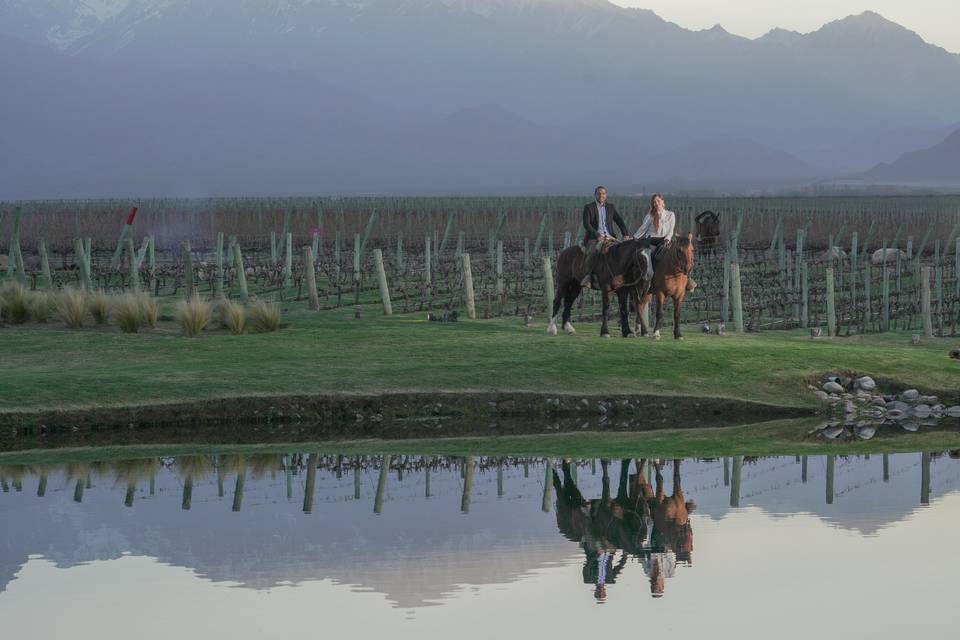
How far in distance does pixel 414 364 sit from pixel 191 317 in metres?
5.31

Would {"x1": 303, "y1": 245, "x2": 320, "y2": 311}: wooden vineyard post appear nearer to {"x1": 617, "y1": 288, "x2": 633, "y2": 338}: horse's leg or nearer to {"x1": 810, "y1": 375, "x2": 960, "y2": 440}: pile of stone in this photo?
{"x1": 617, "y1": 288, "x2": 633, "y2": 338}: horse's leg

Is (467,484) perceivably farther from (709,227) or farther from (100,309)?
(100,309)

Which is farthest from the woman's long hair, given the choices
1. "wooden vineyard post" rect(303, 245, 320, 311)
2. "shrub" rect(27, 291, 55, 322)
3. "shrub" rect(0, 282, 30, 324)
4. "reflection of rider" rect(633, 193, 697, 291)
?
"shrub" rect(0, 282, 30, 324)

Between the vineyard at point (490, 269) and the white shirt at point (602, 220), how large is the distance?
4.05 metres

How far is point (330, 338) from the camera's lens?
27.8m

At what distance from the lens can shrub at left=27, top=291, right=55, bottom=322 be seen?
3064 cm

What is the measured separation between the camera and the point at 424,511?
17.3 m

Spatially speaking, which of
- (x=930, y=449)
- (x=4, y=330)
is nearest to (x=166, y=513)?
(x=930, y=449)

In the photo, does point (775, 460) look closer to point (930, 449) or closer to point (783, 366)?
point (930, 449)

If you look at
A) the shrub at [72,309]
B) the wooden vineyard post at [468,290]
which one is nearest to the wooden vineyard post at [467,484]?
the shrub at [72,309]

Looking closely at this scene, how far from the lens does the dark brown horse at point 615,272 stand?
26.7 metres

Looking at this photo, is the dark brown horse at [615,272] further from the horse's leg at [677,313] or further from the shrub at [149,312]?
the shrub at [149,312]

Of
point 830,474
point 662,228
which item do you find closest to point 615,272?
point 662,228

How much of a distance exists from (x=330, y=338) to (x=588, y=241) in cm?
468
